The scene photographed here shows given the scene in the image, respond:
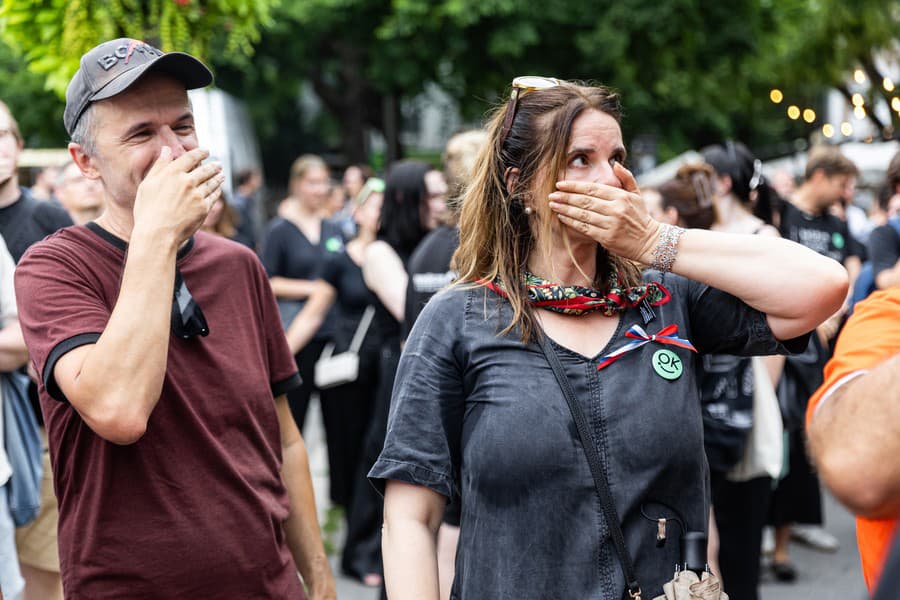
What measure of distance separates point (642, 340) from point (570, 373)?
0.60 feet

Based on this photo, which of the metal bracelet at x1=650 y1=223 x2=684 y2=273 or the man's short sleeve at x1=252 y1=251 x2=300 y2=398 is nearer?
the metal bracelet at x1=650 y1=223 x2=684 y2=273

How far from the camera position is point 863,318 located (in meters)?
1.97

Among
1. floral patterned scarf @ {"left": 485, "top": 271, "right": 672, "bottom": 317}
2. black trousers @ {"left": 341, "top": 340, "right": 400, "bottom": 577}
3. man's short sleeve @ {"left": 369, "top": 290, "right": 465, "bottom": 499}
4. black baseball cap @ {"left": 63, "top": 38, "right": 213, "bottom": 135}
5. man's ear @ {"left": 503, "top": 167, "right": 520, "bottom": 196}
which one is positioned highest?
black baseball cap @ {"left": 63, "top": 38, "right": 213, "bottom": 135}

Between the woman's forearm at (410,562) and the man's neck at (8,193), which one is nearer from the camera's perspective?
Result: the woman's forearm at (410,562)

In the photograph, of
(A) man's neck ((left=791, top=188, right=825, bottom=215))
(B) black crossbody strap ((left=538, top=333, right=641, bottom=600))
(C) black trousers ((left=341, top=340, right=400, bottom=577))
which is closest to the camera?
(B) black crossbody strap ((left=538, top=333, right=641, bottom=600))

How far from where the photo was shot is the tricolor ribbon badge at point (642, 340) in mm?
2240

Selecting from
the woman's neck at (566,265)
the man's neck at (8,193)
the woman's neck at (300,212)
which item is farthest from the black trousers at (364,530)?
the woman's neck at (566,265)

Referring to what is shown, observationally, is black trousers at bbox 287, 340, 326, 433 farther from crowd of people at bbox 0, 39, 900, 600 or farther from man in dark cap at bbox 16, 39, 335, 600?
man in dark cap at bbox 16, 39, 335, 600

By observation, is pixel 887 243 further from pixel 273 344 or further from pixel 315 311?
pixel 273 344

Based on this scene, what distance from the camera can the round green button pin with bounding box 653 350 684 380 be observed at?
2.24m

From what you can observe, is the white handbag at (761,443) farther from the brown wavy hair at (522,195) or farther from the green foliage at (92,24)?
the green foliage at (92,24)

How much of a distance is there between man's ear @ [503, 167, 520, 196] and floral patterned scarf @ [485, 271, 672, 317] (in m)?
0.22

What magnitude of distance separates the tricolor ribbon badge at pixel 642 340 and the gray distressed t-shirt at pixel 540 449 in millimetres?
13

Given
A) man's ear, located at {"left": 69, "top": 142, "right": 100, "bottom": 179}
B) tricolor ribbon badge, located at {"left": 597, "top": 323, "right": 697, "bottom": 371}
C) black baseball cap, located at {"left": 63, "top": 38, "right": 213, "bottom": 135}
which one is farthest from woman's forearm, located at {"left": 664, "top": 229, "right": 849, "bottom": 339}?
man's ear, located at {"left": 69, "top": 142, "right": 100, "bottom": 179}
